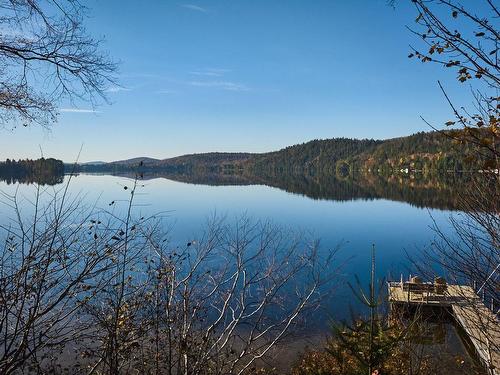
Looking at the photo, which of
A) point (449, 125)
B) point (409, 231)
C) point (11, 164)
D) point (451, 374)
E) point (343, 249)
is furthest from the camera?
point (11, 164)

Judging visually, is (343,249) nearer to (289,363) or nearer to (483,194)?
(289,363)

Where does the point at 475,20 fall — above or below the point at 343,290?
above

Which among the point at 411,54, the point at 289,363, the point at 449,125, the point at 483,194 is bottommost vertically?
the point at 289,363

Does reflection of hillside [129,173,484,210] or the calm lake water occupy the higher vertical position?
reflection of hillside [129,173,484,210]

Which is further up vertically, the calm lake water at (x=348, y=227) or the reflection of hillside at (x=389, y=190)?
the reflection of hillside at (x=389, y=190)

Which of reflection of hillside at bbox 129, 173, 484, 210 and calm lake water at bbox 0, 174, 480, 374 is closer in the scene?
calm lake water at bbox 0, 174, 480, 374

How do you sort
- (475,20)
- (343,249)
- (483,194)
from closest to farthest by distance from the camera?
(475,20) < (483,194) < (343,249)

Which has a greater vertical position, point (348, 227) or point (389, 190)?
point (389, 190)

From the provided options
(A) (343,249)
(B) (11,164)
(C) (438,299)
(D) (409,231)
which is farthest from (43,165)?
(B) (11,164)

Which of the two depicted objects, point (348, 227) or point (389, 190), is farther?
point (389, 190)

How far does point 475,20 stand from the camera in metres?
2.84

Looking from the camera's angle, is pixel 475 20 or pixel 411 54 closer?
pixel 475 20

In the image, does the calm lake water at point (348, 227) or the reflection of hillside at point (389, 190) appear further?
the reflection of hillside at point (389, 190)

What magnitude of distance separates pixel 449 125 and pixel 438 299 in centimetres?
1754
